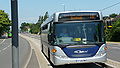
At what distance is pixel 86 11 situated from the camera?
1127 centimetres

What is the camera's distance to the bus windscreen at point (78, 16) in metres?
11.1

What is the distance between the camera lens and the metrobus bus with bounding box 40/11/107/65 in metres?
10.7

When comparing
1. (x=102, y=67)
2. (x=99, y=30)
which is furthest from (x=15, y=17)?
(x=102, y=67)

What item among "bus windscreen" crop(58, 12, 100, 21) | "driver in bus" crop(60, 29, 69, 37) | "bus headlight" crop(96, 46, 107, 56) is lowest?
"bus headlight" crop(96, 46, 107, 56)

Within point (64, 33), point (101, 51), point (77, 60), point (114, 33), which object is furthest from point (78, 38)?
point (114, 33)

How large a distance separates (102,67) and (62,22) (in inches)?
108

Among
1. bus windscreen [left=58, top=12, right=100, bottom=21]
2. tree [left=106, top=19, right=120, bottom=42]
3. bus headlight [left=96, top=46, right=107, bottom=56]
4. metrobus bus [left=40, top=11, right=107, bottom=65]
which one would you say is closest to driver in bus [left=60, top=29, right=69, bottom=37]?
metrobus bus [left=40, top=11, right=107, bottom=65]

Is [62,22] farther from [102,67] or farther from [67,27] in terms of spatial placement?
[102,67]

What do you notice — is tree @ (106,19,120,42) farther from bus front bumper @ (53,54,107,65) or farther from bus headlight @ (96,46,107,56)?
bus front bumper @ (53,54,107,65)

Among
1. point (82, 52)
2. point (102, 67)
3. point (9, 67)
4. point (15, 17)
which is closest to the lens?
point (15, 17)

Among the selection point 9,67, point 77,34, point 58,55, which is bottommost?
point 9,67

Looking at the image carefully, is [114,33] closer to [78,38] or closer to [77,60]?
[78,38]

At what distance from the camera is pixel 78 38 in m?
10.9

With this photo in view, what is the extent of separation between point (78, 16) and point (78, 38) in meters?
1.00
